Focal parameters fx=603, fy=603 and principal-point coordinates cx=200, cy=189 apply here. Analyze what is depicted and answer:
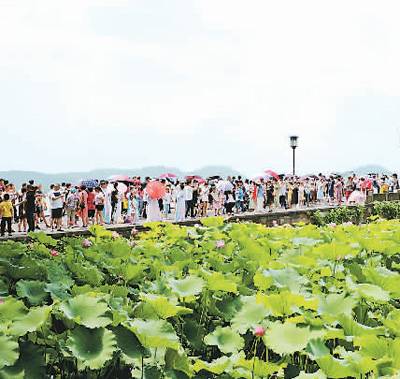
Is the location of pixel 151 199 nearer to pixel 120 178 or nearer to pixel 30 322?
pixel 120 178

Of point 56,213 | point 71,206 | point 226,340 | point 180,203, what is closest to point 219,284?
point 226,340

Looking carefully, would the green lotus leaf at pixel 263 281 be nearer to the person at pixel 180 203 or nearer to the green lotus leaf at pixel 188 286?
the green lotus leaf at pixel 188 286

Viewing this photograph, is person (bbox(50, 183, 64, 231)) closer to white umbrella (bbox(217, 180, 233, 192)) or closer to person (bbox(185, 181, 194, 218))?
person (bbox(185, 181, 194, 218))

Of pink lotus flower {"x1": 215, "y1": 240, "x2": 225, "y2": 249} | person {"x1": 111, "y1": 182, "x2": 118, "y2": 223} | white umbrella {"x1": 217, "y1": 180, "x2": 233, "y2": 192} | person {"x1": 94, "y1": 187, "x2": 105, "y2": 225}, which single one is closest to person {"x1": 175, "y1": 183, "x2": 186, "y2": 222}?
person {"x1": 111, "y1": 182, "x2": 118, "y2": 223}

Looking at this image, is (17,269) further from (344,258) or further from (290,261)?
(344,258)

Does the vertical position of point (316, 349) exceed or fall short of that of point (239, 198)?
it exceeds it

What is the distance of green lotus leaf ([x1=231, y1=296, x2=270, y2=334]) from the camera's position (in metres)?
2.53

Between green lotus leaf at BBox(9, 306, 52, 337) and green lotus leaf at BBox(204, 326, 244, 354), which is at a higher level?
green lotus leaf at BBox(9, 306, 52, 337)

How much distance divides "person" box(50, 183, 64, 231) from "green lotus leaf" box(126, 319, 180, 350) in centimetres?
1521

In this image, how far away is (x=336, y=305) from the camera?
2.70 meters

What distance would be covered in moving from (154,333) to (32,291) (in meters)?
0.91

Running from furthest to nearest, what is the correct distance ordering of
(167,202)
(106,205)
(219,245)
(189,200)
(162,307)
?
1. (167,202)
2. (189,200)
3. (106,205)
4. (219,245)
5. (162,307)

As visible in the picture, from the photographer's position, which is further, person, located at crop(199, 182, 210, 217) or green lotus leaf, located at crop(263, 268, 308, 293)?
person, located at crop(199, 182, 210, 217)

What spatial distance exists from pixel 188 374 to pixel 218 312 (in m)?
0.67
